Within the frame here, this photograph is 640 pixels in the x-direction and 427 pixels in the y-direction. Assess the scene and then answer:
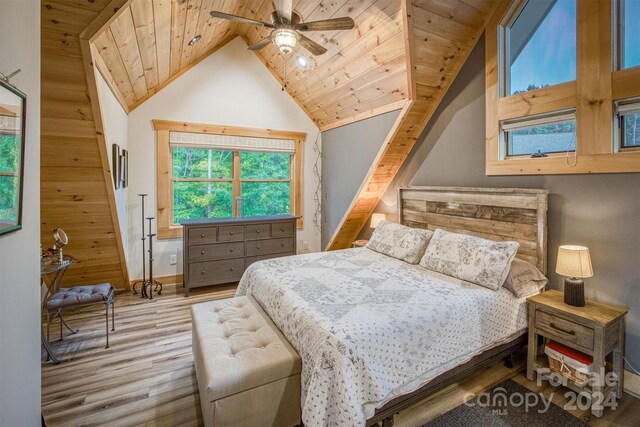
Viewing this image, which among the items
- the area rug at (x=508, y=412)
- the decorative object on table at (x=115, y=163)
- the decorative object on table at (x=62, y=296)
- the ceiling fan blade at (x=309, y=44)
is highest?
the ceiling fan blade at (x=309, y=44)

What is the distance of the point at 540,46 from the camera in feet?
8.61

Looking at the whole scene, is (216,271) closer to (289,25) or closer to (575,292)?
(289,25)

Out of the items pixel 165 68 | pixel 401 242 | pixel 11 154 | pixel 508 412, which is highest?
pixel 165 68

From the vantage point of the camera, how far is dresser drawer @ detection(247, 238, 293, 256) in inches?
167

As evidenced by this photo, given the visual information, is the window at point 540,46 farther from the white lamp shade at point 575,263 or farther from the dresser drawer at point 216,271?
the dresser drawer at point 216,271

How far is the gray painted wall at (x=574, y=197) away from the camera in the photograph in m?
2.09

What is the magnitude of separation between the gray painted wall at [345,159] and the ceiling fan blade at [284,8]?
1.86 m

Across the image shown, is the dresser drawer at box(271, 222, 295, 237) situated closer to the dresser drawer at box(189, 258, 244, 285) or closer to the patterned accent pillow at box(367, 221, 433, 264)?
Result: the dresser drawer at box(189, 258, 244, 285)

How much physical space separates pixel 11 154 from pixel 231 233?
2.98 meters

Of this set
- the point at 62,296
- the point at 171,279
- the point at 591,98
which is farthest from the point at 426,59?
the point at 171,279

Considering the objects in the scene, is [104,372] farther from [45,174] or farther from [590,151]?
[590,151]

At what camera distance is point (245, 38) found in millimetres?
4645

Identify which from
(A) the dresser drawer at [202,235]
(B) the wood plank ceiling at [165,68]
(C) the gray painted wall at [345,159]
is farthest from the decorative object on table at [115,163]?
(C) the gray painted wall at [345,159]

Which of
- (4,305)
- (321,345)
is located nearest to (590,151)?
(321,345)
